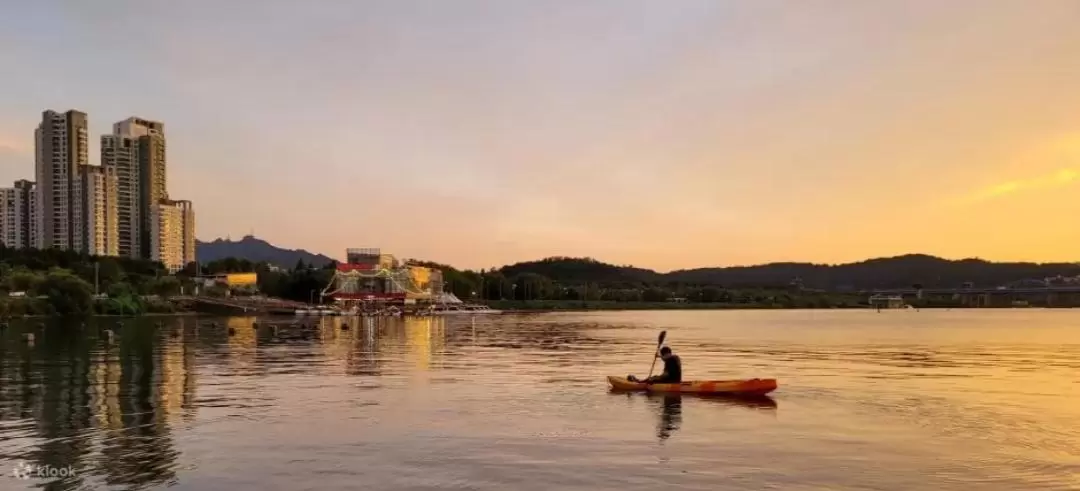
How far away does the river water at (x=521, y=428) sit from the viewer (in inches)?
727

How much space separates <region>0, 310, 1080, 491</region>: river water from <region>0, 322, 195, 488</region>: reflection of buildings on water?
108 millimetres

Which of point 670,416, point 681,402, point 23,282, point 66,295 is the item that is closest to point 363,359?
point 681,402

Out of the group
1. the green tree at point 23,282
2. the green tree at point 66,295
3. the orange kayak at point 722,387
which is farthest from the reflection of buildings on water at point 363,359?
the green tree at point 23,282

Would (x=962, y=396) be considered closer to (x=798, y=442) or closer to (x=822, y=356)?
(x=798, y=442)

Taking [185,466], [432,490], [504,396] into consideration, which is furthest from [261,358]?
[432,490]

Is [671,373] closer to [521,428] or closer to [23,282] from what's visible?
[521,428]

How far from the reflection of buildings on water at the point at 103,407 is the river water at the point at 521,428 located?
4.3 inches

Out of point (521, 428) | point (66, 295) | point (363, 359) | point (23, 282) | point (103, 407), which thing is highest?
point (23, 282)

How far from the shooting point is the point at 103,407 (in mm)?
28406

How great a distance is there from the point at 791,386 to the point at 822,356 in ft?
74.9

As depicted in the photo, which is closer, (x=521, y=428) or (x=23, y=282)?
(x=521, y=428)

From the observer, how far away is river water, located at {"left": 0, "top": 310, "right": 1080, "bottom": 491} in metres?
18.5

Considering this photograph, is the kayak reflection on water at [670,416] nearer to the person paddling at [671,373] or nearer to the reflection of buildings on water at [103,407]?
the person paddling at [671,373]

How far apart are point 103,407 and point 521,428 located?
1519cm
